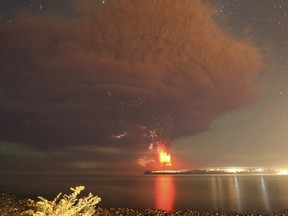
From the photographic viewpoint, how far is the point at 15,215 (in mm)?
25797

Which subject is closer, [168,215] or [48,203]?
[48,203]

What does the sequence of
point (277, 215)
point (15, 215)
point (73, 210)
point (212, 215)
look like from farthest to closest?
1. point (277, 215)
2. point (212, 215)
3. point (15, 215)
4. point (73, 210)

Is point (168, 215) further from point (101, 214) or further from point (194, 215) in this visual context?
point (101, 214)

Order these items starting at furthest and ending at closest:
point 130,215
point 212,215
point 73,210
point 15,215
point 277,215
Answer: point 277,215
point 212,215
point 130,215
point 15,215
point 73,210

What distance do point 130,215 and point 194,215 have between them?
318 inches

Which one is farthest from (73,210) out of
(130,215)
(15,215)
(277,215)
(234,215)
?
(277,215)

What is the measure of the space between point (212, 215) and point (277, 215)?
1282 cm

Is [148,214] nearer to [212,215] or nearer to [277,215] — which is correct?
[212,215]

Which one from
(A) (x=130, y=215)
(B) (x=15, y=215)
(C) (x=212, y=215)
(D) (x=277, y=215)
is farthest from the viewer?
(D) (x=277, y=215)

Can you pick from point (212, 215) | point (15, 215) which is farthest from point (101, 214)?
point (212, 215)

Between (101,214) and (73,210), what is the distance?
22.4 m

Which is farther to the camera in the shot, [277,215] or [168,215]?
[277,215]

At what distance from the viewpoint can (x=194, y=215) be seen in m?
35.1

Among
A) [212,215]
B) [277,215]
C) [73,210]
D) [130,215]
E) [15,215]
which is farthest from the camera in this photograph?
[277,215]
